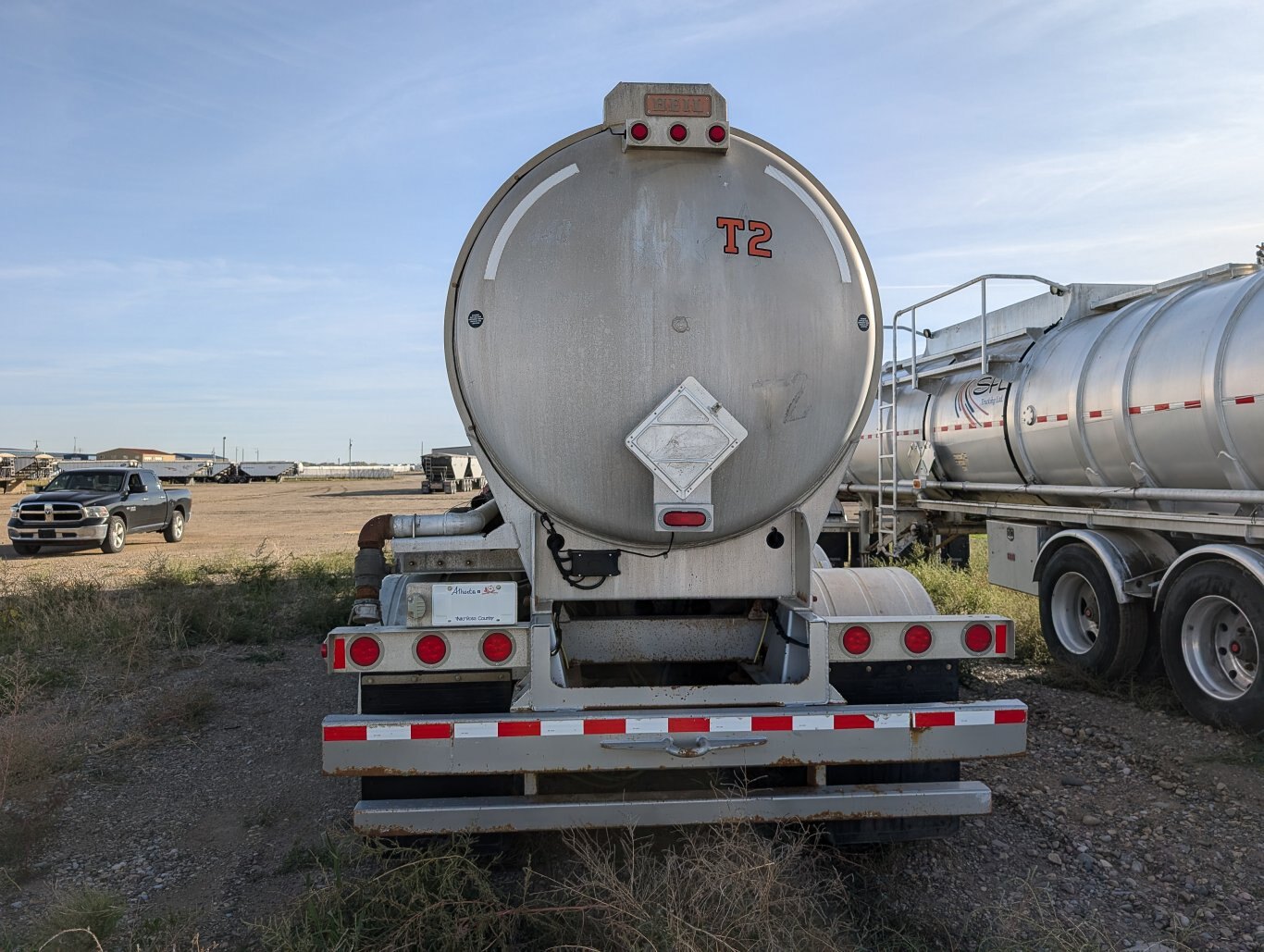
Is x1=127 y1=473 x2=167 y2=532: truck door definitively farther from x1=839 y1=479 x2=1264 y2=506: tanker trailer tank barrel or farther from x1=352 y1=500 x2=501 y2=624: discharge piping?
x1=352 y1=500 x2=501 y2=624: discharge piping

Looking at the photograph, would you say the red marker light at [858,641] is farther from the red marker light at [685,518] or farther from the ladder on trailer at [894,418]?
the ladder on trailer at [894,418]

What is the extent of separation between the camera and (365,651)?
11.3 ft

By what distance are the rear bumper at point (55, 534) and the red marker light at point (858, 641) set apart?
702 inches

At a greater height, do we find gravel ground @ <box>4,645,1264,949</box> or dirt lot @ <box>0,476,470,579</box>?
dirt lot @ <box>0,476,470,579</box>

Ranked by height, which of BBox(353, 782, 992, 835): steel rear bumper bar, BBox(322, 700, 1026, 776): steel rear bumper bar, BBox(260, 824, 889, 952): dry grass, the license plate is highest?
the license plate

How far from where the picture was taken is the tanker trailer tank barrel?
5.95 meters

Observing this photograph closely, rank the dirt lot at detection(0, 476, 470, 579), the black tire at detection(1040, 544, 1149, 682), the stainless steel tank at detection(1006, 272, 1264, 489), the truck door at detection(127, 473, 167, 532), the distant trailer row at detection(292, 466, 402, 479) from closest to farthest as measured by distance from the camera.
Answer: the stainless steel tank at detection(1006, 272, 1264, 489) < the black tire at detection(1040, 544, 1149, 682) < the dirt lot at detection(0, 476, 470, 579) < the truck door at detection(127, 473, 167, 532) < the distant trailer row at detection(292, 466, 402, 479)

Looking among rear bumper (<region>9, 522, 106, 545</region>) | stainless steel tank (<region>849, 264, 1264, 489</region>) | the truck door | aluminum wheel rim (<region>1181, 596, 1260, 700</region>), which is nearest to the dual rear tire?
aluminum wheel rim (<region>1181, 596, 1260, 700</region>)

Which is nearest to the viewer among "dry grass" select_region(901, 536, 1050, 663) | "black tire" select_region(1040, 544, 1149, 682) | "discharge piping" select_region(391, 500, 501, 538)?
"discharge piping" select_region(391, 500, 501, 538)

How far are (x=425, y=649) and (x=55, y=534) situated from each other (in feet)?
56.4

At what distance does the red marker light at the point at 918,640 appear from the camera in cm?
374

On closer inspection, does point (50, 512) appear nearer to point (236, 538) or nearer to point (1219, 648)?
point (236, 538)

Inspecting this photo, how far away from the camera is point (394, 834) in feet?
10.9

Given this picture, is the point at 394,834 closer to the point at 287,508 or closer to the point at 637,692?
the point at 637,692
